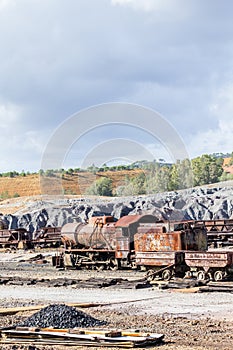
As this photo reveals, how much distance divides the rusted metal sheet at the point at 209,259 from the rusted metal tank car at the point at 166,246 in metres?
0.39

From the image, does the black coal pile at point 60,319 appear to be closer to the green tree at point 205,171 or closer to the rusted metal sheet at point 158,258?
the rusted metal sheet at point 158,258

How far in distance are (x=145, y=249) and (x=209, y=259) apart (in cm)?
352

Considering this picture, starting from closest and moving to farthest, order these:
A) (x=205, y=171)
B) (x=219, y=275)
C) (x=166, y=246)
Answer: (x=219, y=275)
(x=166, y=246)
(x=205, y=171)

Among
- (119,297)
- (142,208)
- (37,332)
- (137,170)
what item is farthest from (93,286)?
(137,170)

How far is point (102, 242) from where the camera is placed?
2684 centimetres

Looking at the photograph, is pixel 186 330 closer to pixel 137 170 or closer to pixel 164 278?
pixel 164 278

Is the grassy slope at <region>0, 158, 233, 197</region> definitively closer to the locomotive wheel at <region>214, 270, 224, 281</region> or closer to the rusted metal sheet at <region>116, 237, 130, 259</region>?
the rusted metal sheet at <region>116, 237, 130, 259</region>

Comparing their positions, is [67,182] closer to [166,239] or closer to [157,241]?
[157,241]

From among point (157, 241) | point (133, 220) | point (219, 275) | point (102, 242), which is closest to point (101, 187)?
point (102, 242)

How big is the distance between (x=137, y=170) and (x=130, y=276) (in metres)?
46.0

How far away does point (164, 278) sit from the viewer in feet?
69.8

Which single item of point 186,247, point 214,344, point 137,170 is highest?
point 137,170

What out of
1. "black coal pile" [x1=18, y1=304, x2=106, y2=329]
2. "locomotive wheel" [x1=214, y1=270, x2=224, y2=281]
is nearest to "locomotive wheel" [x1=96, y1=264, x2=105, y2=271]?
"locomotive wheel" [x1=214, y1=270, x2=224, y2=281]

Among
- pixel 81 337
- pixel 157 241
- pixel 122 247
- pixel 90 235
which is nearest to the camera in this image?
pixel 81 337
